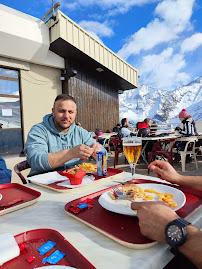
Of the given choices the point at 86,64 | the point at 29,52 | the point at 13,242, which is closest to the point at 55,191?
the point at 13,242

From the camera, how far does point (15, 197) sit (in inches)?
32.1

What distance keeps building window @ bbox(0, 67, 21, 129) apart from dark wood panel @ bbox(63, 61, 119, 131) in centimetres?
194

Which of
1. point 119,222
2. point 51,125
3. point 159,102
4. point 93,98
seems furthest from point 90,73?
point 159,102

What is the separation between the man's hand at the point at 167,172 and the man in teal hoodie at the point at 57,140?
0.50 m

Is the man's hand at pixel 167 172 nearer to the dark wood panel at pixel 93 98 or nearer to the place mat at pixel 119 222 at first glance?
the place mat at pixel 119 222

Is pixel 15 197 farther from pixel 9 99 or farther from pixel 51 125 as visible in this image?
pixel 9 99

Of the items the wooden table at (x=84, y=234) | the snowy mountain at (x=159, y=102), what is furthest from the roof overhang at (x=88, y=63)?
the snowy mountain at (x=159, y=102)

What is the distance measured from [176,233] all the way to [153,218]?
7cm

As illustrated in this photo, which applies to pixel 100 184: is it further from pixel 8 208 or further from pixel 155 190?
pixel 8 208

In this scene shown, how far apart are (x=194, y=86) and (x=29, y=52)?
296 ft

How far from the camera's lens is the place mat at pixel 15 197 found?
0.70 m

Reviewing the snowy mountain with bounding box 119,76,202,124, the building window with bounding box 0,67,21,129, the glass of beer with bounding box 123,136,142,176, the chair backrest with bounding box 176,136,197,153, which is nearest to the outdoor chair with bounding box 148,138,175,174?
the chair backrest with bounding box 176,136,197,153

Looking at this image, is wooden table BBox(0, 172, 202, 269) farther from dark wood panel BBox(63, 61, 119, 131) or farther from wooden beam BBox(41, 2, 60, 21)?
dark wood panel BBox(63, 61, 119, 131)

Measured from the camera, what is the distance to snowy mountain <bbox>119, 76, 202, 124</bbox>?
247 ft
